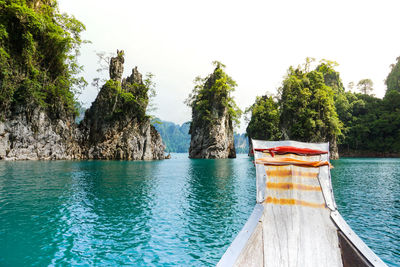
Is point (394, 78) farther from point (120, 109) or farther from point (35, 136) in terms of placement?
point (35, 136)

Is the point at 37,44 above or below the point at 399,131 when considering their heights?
above

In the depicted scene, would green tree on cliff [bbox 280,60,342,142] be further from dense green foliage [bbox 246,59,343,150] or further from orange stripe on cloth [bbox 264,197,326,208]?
orange stripe on cloth [bbox 264,197,326,208]

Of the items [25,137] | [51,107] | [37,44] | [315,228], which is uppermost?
[37,44]

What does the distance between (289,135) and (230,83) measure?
22.1 m

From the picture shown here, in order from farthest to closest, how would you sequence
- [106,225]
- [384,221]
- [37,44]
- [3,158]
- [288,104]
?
[288,104] → [37,44] → [3,158] → [384,221] → [106,225]

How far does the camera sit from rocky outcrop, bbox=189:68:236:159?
2392 inches

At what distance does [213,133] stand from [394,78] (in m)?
73.3

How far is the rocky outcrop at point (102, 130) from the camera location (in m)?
36.0

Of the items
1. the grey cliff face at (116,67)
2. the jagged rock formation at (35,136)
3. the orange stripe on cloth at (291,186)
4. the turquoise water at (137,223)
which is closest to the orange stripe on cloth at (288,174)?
the orange stripe on cloth at (291,186)

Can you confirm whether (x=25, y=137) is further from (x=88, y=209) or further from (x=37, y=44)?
(x=88, y=209)

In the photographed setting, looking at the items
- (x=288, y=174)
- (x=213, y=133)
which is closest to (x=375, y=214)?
(x=288, y=174)

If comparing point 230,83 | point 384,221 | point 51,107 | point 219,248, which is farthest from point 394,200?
point 230,83

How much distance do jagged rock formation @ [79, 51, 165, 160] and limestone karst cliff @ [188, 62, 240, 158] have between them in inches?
637

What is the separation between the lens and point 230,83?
64.0 meters
